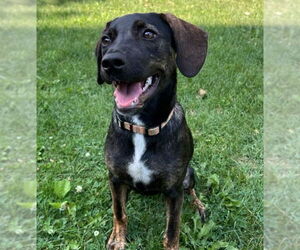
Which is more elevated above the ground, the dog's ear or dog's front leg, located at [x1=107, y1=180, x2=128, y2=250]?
the dog's ear

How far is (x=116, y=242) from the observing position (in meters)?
3.33

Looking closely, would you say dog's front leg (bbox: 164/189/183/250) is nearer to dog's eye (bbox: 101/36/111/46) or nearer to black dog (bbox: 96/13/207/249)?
black dog (bbox: 96/13/207/249)

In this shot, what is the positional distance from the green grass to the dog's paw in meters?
0.07

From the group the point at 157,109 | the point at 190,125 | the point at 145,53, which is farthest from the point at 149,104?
the point at 190,125

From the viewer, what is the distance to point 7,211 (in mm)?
3299

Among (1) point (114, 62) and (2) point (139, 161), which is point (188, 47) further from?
(2) point (139, 161)

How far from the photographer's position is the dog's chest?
296 centimetres

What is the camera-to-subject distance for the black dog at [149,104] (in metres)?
2.60

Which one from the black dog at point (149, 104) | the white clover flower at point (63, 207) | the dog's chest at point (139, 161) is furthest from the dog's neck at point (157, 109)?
the white clover flower at point (63, 207)

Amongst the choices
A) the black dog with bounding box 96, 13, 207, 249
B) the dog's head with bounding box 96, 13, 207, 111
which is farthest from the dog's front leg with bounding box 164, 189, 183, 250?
the dog's head with bounding box 96, 13, 207, 111

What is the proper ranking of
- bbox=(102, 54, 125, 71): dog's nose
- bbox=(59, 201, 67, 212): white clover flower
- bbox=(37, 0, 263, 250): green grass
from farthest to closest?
bbox=(59, 201, 67, 212): white clover flower < bbox=(37, 0, 263, 250): green grass < bbox=(102, 54, 125, 71): dog's nose

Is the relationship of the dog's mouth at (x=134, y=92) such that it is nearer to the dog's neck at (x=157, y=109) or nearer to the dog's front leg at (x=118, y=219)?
the dog's neck at (x=157, y=109)

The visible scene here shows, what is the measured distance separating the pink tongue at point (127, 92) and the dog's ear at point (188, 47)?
309 mm

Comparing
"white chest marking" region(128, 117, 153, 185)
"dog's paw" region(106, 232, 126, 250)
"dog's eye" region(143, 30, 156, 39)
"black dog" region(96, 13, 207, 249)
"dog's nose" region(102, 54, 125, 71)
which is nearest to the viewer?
"dog's nose" region(102, 54, 125, 71)
